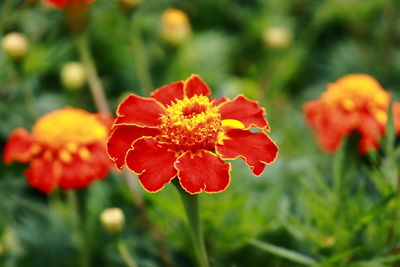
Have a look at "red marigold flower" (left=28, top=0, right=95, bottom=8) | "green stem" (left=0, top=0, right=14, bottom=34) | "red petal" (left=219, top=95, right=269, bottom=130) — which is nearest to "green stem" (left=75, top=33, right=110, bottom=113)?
"red marigold flower" (left=28, top=0, right=95, bottom=8)

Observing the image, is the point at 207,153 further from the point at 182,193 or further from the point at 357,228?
the point at 357,228

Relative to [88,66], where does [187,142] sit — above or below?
below

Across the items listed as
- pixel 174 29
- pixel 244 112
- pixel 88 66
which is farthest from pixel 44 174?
pixel 174 29

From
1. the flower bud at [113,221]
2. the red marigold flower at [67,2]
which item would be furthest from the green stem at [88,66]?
the flower bud at [113,221]

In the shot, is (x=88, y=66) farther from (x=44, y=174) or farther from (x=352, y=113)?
(x=352, y=113)

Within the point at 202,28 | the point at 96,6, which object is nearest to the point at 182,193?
the point at 96,6

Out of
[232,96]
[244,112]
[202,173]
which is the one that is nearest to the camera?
[202,173]

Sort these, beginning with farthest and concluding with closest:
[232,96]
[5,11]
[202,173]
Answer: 1. [232,96]
2. [5,11]
3. [202,173]

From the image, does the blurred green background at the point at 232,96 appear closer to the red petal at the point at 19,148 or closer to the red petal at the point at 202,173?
the red petal at the point at 19,148
